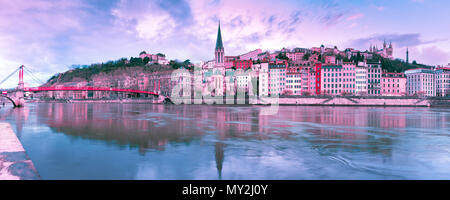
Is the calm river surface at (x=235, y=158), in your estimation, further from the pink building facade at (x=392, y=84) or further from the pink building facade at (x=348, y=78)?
the pink building facade at (x=392, y=84)

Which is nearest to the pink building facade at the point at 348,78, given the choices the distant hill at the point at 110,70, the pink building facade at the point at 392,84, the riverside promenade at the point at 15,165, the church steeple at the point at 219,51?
the pink building facade at the point at 392,84

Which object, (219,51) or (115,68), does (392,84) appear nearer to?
(219,51)

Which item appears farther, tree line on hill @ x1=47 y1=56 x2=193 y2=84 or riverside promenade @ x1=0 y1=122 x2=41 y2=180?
tree line on hill @ x1=47 y1=56 x2=193 y2=84

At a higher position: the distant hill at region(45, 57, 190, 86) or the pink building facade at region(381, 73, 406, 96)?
the distant hill at region(45, 57, 190, 86)

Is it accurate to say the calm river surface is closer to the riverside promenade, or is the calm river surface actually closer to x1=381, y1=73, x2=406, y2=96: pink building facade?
the riverside promenade

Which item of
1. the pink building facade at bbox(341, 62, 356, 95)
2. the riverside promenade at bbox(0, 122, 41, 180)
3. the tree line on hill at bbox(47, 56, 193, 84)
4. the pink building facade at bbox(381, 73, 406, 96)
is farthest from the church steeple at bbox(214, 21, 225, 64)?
the riverside promenade at bbox(0, 122, 41, 180)

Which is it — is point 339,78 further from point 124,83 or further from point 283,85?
point 124,83

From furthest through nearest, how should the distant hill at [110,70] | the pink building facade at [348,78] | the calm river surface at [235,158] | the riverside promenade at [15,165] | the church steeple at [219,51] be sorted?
the distant hill at [110,70]
the church steeple at [219,51]
the pink building facade at [348,78]
the calm river surface at [235,158]
the riverside promenade at [15,165]

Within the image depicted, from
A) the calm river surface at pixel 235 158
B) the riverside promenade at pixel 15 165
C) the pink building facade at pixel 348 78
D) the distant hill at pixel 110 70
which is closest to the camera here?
the riverside promenade at pixel 15 165

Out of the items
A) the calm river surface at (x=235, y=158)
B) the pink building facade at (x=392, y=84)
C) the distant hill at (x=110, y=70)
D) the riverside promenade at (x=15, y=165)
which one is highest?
the distant hill at (x=110, y=70)

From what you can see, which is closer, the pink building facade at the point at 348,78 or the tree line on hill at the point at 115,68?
the pink building facade at the point at 348,78

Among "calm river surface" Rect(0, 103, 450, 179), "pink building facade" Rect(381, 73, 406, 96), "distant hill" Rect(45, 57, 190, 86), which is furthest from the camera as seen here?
"distant hill" Rect(45, 57, 190, 86)
